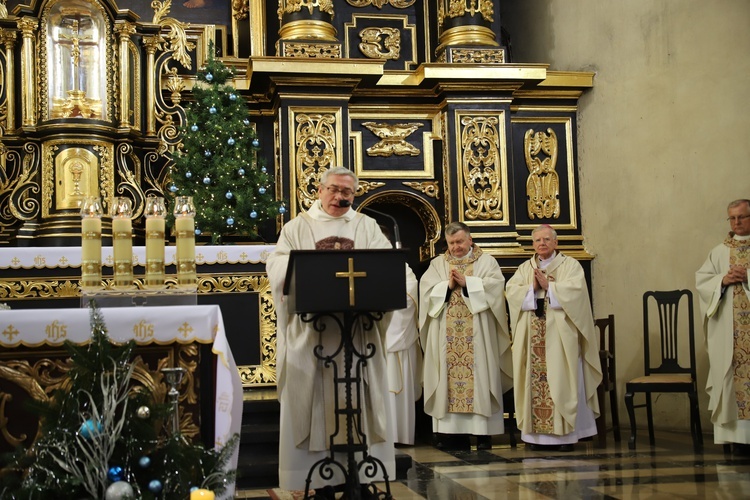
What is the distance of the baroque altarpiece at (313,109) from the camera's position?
30.0ft

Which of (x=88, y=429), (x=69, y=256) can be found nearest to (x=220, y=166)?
(x=69, y=256)

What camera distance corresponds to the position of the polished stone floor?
6176 millimetres

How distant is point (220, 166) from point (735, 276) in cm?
467

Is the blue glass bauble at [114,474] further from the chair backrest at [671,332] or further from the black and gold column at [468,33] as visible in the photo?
the black and gold column at [468,33]

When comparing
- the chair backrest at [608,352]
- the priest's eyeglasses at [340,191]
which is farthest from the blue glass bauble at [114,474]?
the chair backrest at [608,352]

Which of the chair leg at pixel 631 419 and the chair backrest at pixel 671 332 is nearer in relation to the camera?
the chair leg at pixel 631 419

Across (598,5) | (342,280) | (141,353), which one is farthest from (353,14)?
(141,353)

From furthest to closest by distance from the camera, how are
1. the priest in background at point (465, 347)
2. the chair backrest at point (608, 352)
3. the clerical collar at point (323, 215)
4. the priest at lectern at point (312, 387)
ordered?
the chair backrest at point (608, 352) < the priest in background at point (465, 347) < the clerical collar at point (323, 215) < the priest at lectern at point (312, 387)

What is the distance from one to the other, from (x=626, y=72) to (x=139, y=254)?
20.2 feet

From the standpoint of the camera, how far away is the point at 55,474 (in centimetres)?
341

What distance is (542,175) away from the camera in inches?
440

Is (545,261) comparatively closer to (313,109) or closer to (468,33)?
(313,109)

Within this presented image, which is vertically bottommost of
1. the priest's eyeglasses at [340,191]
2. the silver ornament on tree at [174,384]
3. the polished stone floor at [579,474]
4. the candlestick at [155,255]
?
the polished stone floor at [579,474]

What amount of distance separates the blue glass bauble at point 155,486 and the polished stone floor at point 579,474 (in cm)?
274
